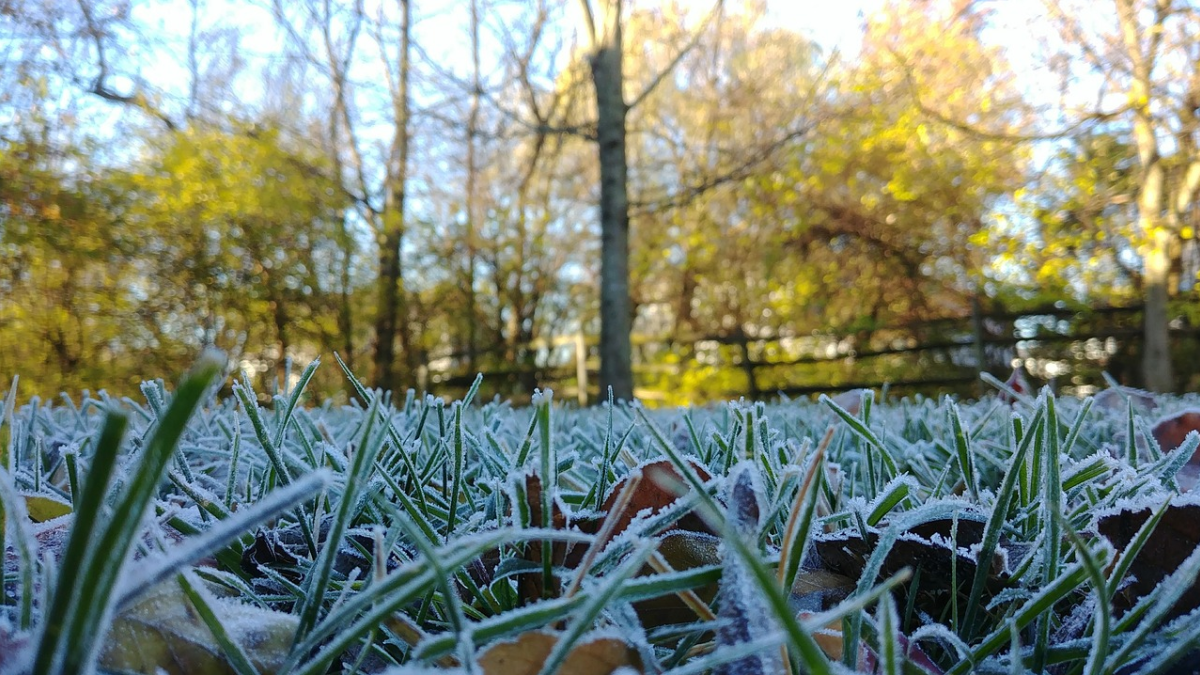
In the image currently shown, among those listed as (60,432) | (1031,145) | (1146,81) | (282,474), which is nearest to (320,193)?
(60,432)

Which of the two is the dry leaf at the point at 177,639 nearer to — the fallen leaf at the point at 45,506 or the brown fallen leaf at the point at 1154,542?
the fallen leaf at the point at 45,506

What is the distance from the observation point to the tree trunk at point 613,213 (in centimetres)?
579

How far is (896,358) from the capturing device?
10.2 metres

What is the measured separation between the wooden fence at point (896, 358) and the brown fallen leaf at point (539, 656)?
873 cm

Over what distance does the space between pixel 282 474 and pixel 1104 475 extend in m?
0.74

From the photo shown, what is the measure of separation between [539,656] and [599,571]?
0.12 m

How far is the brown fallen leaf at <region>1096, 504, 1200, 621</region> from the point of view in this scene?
434 millimetres

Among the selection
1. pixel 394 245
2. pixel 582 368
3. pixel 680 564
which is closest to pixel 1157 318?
pixel 582 368

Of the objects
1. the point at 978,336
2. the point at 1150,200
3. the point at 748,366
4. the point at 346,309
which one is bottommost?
the point at 748,366

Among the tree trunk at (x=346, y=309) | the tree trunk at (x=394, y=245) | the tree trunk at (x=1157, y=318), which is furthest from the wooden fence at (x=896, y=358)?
the tree trunk at (x=346, y=309)

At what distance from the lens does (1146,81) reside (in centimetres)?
749

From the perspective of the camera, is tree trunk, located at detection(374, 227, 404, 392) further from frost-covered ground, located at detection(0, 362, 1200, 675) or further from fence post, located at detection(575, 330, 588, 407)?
frost-covered ground, located at detection(0, 362, 1200, 675)

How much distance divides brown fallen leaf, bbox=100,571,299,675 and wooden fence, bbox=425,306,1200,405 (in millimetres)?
8765

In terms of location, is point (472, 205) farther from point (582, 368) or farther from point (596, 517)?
point (596, 517)
